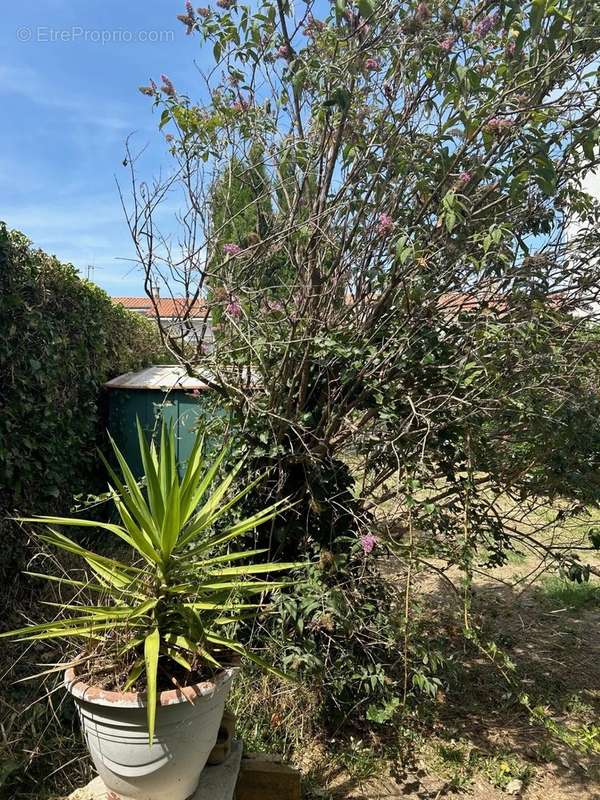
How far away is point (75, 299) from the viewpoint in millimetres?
4809

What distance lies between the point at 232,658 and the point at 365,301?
1.97 meters

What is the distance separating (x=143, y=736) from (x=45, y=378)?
9.79ft

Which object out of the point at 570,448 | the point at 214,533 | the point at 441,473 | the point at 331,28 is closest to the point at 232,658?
the point at 214,533

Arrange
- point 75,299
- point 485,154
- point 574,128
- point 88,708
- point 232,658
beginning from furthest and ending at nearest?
point 75,299
point 485,154
point 574,128
point 232,658
point 88,708

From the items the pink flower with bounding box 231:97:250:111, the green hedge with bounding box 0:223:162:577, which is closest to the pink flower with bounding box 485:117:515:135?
the pink flower with bounding box 231:97:250:111

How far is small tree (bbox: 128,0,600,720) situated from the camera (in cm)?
266

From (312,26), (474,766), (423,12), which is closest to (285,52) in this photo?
(312,26)

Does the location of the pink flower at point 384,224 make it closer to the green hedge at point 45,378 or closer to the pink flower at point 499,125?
the pink flower at point 499,125

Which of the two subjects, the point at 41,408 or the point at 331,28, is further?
the point at 41,408

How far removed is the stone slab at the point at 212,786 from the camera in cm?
204

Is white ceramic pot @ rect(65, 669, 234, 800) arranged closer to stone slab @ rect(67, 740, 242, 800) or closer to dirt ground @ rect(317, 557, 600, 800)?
stone slab @ rect(67, 740, 242, 800)

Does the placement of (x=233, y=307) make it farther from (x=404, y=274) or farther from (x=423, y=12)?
(x=423, y=12)

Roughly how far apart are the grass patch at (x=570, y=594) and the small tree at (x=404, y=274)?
7.90ft

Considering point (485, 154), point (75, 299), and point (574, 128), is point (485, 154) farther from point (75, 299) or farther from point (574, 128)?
point (75, 299)
